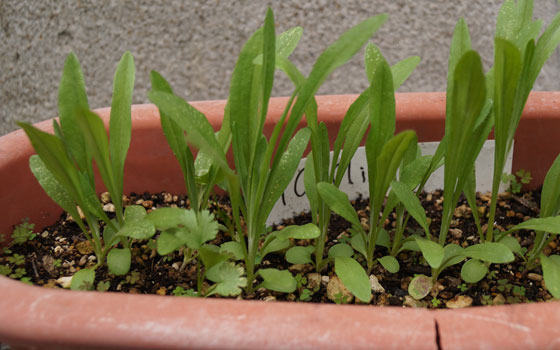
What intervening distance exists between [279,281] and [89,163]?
293 mm

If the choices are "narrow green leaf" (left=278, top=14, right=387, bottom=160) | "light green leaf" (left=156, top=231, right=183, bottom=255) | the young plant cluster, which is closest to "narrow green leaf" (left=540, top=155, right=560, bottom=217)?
the young plant cluster

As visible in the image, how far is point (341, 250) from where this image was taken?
73cm

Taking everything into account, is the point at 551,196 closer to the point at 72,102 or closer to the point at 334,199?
the point at 334,199

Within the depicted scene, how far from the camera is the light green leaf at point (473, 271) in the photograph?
2.21 feet

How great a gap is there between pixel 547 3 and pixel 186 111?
4.87 ft

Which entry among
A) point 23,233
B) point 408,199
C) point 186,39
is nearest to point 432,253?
point 408,199

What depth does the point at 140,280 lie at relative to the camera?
0.69 meters

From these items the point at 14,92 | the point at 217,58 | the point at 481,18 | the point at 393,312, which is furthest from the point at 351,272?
the point at 14,92

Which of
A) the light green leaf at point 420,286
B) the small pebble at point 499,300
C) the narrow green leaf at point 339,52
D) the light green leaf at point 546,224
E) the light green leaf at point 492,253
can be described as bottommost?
the small pebble at point 499,300

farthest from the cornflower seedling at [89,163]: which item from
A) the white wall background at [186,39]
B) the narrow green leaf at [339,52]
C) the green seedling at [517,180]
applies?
the white wall background at [186,39]

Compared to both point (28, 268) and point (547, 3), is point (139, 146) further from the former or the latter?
point (547, 3)

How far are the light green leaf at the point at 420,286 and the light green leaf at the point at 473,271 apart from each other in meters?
0.04

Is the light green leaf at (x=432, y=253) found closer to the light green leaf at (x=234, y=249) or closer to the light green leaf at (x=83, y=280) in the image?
the light green leaf at (x=234, y=249)

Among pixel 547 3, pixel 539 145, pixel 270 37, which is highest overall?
pixel 270 37
